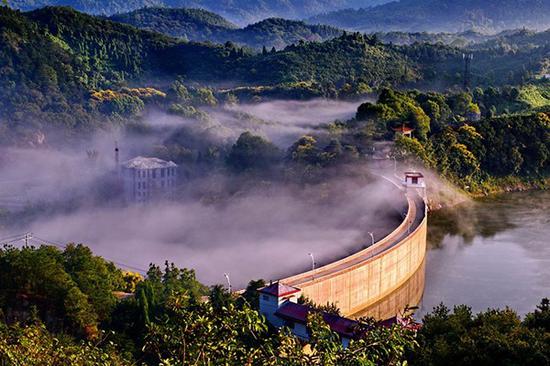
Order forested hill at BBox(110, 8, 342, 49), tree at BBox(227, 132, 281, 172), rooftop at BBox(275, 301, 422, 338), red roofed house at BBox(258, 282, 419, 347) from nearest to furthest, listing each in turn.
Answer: rooftop at BBox(275, 301, 422, 338) → red roofed house at BBox(258, 282, 419, 347) → tree at BBox(227, 132, 281, 172) → forested hill at BBox(110, 8, 342, 49)

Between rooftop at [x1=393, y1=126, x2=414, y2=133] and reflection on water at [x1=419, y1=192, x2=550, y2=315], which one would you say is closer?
reflection on water at [x1=419, y1=192, x2=550, y2=315]

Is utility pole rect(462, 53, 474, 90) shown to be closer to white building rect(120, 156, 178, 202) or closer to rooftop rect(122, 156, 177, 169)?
rooftop rect(122, 156, 177, 169)

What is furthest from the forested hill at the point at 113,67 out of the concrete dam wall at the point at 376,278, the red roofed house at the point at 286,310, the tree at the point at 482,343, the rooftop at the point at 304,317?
the tree at the point at 482,343

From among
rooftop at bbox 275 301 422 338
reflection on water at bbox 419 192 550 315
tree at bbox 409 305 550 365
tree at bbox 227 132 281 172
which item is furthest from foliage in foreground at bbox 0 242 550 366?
tree at bbox 227 132 281 172

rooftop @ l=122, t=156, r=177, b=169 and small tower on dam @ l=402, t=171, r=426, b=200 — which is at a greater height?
small tower on dam @ l=402, t=171, r=426, b=200

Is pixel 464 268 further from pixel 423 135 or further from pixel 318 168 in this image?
pixel 423 135

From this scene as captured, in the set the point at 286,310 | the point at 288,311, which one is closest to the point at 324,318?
the point at 288,311

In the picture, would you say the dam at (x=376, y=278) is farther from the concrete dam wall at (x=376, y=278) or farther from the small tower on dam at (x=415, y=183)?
the small tower on dam at (x=415, y=183)
